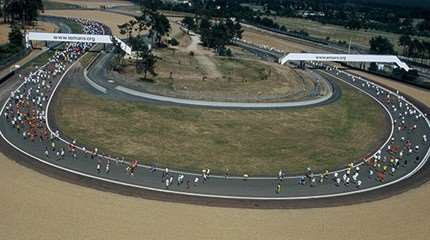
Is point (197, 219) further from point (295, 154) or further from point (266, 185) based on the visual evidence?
point (295, 154)

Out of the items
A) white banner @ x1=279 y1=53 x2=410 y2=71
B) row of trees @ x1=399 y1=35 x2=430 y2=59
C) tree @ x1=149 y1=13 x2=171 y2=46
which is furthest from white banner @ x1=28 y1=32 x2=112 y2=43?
row of trees @ x1=399 y1=35 x2=430 y2=59

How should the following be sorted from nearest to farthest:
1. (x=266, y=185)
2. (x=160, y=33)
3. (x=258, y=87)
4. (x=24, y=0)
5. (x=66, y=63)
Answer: (x=266, y=185) < (x=258, y=87) < (x=66, y=63) < (x=160, y=33) < (x=24, y=0)

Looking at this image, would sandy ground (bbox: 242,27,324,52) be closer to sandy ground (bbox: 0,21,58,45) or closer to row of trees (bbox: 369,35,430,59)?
row of trees (bbox: 369,35,430,59)

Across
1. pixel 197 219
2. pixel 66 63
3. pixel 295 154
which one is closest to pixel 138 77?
pixel 66 63

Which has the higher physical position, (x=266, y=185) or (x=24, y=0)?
(x=24, y=0)

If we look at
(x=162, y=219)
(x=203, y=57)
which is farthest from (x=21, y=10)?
(x=162, y=219)
